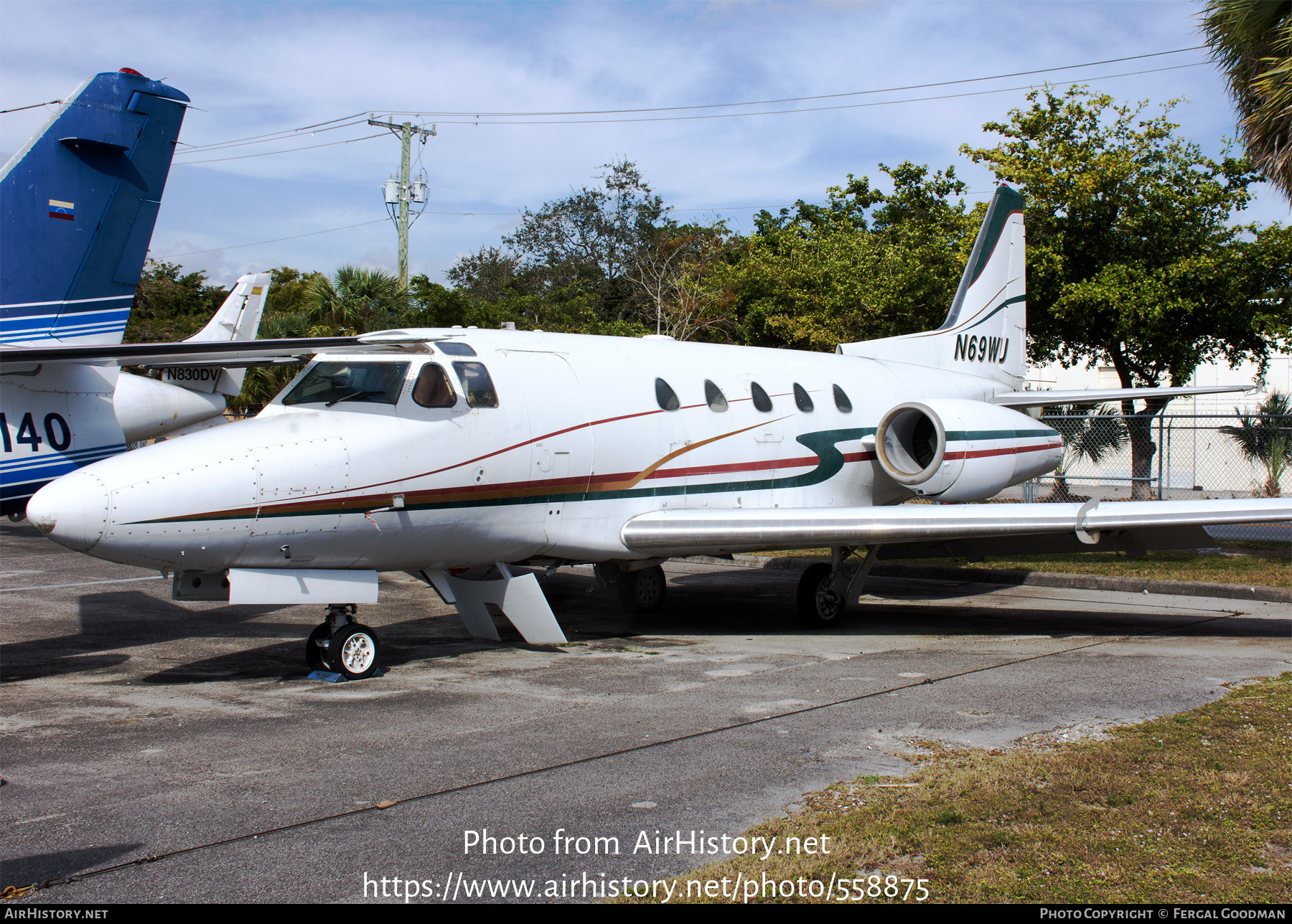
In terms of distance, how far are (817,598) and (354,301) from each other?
22.0 m

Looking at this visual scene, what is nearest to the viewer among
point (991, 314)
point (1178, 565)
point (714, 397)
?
point (714, 397)

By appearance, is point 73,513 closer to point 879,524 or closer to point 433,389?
point 433,389

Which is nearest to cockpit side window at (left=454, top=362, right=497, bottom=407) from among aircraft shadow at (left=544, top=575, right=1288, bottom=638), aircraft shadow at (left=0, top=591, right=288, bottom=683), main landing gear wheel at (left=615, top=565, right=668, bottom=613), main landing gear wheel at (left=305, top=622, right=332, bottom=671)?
main landing gear wheel at (left=305, top=622, right=332, bottom=671)

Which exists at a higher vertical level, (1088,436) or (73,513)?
(1088,436)

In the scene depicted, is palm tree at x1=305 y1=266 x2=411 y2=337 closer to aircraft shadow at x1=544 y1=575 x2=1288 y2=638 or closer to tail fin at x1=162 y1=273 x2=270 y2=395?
tail fin at x1=162 y1=273 x2=270 y2=395

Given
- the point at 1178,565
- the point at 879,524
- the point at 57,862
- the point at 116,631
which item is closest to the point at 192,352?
the point at 57,862

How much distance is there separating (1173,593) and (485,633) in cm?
872

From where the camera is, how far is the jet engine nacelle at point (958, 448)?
1155 centimetres

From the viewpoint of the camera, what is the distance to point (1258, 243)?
21.9 meters

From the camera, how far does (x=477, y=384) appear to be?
853 centimetres

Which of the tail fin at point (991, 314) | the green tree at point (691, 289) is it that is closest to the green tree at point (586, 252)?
the green tree at point (691, 289)

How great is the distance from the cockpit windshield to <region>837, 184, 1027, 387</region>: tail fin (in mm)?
8121

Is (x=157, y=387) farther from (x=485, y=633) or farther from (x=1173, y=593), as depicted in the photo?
(x=1173, y=593)

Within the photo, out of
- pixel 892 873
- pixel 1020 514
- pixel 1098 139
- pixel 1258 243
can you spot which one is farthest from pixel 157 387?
pixel 1258 243
